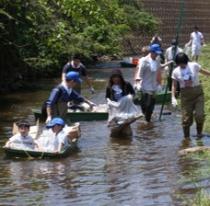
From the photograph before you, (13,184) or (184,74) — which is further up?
(184,74)

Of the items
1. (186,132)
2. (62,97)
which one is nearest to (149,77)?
(186,132)

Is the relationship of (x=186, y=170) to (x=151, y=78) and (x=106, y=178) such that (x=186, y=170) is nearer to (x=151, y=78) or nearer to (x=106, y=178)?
(x=106, y=178)

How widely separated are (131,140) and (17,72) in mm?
7954

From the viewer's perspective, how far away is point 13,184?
10.1 meters

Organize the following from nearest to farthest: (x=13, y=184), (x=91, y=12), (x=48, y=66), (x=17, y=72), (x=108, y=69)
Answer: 1. (x=13, y=184)
2. (x=17, y=72)
3. (x=48, y=66)
4. (x=91, y=12)
5. (x=108, y=69)

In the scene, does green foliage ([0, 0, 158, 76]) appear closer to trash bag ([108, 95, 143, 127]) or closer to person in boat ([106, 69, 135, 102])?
person in boat ([106, 69, 135, 102])

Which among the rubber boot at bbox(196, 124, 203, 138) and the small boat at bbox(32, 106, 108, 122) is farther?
the small boat at bbox(32, 106, 108, 122)

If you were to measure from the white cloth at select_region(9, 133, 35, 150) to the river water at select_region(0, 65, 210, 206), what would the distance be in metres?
0.24

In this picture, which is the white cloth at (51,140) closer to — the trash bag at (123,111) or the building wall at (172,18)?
the trash bag at (123,111)

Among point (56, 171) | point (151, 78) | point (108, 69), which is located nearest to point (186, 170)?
point (56, 171)

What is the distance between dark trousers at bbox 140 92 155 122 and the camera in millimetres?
15375

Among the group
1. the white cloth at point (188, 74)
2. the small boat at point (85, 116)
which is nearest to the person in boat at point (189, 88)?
the white cloth at point (188, 74)

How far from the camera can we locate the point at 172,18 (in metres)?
40.2


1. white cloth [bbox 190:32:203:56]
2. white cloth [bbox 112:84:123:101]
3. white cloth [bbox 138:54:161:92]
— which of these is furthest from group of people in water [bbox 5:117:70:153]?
white cloth [bbox 190:32:203:56]
